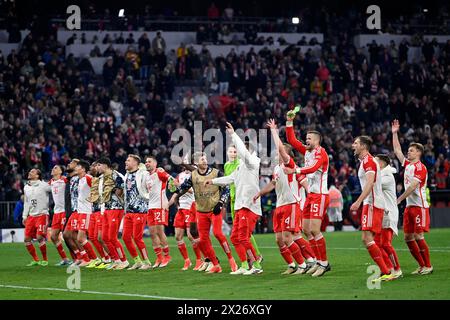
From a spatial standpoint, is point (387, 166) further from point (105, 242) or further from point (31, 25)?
point (31, 25)

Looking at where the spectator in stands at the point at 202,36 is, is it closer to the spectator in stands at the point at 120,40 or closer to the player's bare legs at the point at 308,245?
the spectator in stands at the point at 120,40

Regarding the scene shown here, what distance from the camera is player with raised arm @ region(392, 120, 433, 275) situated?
1850cm

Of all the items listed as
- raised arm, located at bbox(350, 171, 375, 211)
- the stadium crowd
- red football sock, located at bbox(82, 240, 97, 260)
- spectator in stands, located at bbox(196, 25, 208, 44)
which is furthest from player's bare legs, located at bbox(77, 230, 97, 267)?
spectator in stands, located at bbox(196, 25, 208, 44)

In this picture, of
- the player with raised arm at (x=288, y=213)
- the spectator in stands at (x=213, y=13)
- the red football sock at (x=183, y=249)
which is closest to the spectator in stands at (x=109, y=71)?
the spectator in stands at (x=213, y=13)

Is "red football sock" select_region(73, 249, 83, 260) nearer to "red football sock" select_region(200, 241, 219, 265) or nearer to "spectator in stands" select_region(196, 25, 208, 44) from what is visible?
"red football sock" select_region(200, 241, 219, 265)

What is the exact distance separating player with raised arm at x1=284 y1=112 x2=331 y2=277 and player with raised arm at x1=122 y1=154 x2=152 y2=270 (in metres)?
4.44

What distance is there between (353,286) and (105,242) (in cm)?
733

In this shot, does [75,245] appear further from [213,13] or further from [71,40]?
[213,13]

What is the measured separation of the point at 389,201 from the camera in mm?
18094

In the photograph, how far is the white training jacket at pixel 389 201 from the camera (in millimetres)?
17719

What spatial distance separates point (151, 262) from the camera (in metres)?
23.5

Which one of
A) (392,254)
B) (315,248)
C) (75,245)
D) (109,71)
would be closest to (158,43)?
(109,71)

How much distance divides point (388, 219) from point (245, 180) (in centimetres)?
303

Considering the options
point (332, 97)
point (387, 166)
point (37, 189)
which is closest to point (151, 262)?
point (37, 189)
